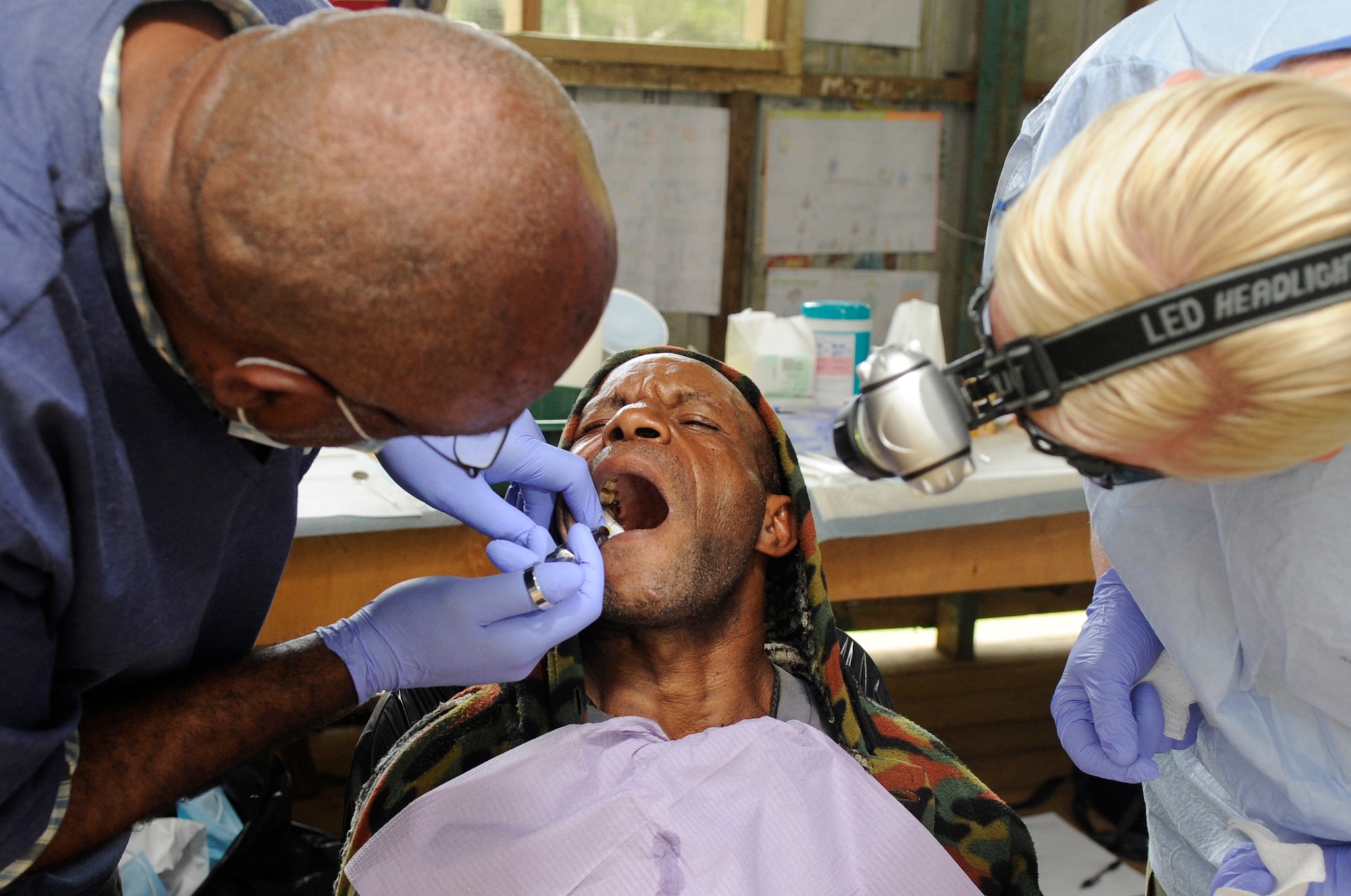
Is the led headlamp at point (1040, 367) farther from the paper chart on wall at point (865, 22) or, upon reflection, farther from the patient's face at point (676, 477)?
A: the paper chart on wall at point (865, 22)

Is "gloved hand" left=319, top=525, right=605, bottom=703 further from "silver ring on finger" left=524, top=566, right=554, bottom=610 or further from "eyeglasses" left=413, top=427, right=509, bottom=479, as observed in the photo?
"eyeglasses" left=413, top=427, right=509, bottom=479

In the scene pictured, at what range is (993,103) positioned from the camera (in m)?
4.28

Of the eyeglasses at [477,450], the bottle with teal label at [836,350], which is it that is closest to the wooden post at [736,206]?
the bottle with teal label at [836,350]

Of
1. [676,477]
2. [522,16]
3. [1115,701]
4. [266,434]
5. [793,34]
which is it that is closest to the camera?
[266,434]

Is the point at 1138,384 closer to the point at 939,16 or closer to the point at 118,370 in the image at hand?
the point at 118,370

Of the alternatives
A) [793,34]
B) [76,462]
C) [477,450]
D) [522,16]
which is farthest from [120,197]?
[793,34]

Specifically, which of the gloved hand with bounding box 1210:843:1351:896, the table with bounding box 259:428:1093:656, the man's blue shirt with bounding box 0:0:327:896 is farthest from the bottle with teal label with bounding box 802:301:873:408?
the man's blue shirt with bounding box 0:0:327:896

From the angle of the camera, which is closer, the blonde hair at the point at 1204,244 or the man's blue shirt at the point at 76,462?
the blonde hair at the point at 1204,244

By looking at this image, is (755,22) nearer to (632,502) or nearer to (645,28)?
(645,28)

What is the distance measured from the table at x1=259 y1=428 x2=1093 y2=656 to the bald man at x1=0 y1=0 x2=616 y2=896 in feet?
3.50

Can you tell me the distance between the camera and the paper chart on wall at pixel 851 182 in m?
4.26

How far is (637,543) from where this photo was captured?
1.57m

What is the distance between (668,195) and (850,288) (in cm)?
90

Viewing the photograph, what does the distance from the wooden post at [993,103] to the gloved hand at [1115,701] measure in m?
3.01
